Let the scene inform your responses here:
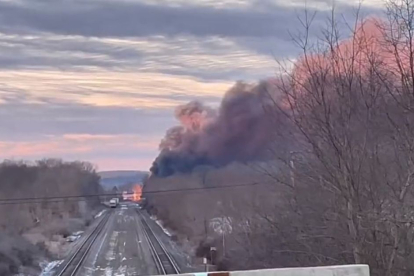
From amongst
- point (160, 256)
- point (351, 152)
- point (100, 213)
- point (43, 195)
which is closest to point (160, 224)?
point (43, 195)

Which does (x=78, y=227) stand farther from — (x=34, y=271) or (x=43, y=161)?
(x=34, y=271)

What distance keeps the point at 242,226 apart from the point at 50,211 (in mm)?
42813

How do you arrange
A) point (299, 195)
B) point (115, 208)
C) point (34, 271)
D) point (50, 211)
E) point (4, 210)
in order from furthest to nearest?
point (115, 208) < point (50, 211) < point (4, 210) < point (34, 271) < point (299, 195)

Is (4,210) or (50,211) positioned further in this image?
(50,211)

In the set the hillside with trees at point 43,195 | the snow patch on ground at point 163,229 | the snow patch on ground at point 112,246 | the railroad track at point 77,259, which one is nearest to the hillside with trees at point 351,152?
the railroad track at point 77,259

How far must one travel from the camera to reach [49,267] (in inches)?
1357

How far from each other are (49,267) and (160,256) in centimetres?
607

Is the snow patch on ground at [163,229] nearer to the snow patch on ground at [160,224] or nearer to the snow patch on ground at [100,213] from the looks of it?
the snow patch on ground at [160,224]

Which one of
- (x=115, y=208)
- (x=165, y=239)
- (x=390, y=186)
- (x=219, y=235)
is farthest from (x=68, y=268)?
(x=115, y=208)

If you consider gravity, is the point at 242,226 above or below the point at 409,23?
below

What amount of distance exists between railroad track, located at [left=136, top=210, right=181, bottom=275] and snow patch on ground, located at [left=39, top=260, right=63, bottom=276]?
494 centimetres

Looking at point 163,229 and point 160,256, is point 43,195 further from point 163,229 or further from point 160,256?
point 160,256

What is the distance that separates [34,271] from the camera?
33.7 metres

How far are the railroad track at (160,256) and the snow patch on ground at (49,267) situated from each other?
4.94 m
